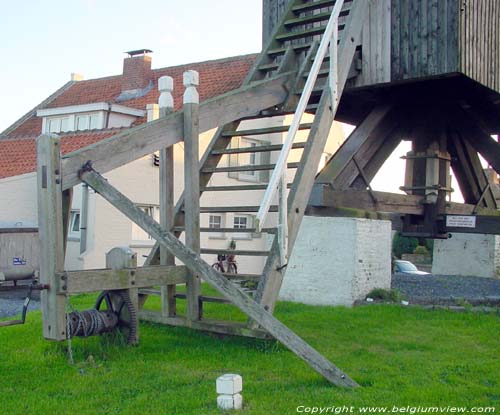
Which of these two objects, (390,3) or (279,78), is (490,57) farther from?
(279,78)

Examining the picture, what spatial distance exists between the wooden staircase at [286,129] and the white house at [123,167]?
33.2 ft

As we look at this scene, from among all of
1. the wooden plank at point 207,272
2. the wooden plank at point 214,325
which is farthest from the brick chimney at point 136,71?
the wooden plank at point 207,272

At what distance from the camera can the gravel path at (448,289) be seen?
38.0 feet

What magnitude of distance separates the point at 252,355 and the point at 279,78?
3400 mm

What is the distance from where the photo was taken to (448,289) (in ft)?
46.0

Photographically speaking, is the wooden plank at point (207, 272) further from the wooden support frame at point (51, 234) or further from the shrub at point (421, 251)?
the shrub at point (421, 251)

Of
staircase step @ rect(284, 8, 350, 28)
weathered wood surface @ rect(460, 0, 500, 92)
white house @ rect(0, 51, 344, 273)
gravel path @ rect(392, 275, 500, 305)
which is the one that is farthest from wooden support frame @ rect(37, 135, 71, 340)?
white house @ rect(0, 51, 344, 273)

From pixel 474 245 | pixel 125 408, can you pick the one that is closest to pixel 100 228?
pixel 474 245

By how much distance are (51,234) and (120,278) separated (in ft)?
2.70

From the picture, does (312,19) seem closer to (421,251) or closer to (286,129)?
(286,129)

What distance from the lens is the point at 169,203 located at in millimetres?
7887

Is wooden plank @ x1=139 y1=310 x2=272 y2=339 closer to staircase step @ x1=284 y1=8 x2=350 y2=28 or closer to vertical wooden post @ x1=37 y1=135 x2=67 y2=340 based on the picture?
vertical wooden post @ x1=37 y1=135 x2=67 y2=340

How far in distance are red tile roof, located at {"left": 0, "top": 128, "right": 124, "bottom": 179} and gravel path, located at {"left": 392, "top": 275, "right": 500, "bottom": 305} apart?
909 cm

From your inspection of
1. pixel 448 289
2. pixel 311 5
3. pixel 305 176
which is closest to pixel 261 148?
pixel 305 176
